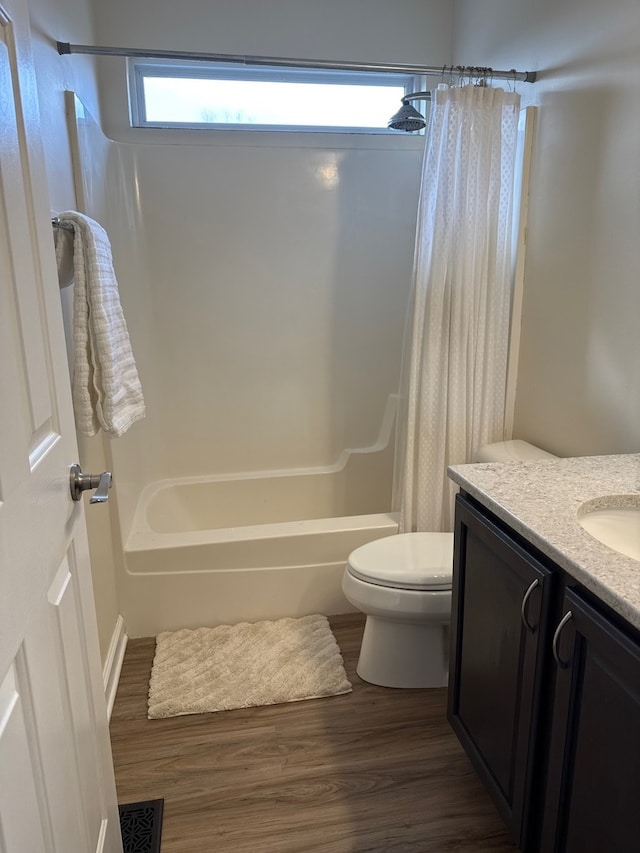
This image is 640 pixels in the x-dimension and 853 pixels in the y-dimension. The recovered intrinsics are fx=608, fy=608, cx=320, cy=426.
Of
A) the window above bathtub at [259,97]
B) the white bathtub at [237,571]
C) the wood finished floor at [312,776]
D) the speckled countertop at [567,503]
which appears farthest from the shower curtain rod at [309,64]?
the wood finished floor at [312,776]

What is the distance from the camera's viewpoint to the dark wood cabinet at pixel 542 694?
958mm

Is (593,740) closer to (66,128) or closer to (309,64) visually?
(66,128)

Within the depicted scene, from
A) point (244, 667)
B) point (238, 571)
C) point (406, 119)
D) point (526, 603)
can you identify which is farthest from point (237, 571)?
point (406, 119)

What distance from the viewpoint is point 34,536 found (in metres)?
0.86

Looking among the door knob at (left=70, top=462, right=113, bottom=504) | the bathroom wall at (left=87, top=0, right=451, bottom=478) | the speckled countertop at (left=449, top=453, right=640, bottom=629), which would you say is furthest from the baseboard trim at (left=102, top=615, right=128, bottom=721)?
the speckled countertop at (left=449, top=453, right=640, bottom=629)

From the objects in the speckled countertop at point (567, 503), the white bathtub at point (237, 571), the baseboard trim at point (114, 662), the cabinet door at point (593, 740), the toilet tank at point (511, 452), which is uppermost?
the speckled countertop at point (567, 503)

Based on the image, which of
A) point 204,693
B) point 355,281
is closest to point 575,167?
point 355,281

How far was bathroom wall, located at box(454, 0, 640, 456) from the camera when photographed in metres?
1.71

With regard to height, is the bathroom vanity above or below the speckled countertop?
below

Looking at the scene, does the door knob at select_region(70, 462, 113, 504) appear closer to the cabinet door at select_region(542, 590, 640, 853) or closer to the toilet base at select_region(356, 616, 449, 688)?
the cabinet door at select_region(542, 590, 640, 853)

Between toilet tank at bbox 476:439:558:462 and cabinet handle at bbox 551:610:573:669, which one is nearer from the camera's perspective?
cabinet handle at bbox 551:610:573:669

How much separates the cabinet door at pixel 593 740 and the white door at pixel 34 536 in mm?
861

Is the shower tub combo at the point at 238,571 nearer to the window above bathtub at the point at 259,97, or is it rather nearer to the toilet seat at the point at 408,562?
the toilet seat at the point at 408,562

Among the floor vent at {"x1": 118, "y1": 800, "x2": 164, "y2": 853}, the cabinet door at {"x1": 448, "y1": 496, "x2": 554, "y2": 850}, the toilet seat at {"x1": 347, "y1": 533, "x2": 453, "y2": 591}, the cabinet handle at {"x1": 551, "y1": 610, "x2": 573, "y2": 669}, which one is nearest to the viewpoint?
the cabinet handle at {"x1": 551, "y1": 610, "x2": 573, "y2": 669}
